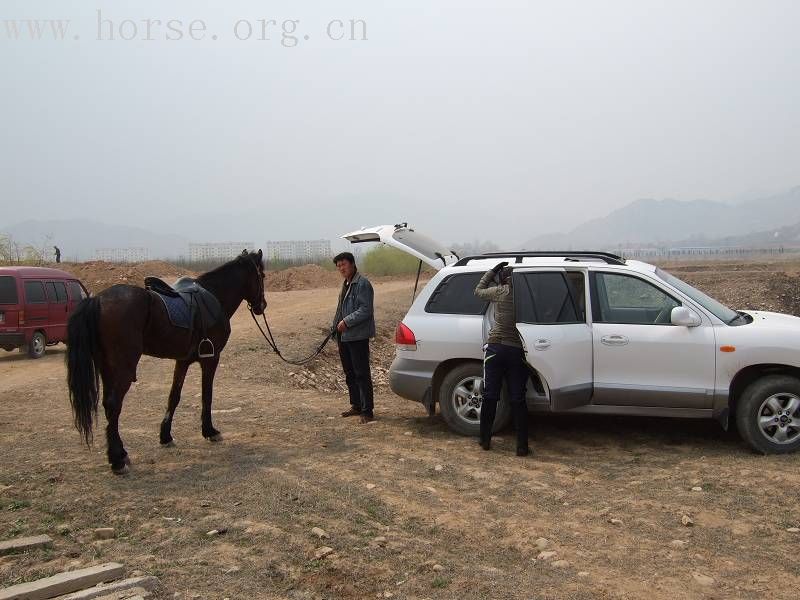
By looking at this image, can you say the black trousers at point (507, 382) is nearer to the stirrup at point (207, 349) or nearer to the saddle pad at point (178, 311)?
the stirrup at point (207, 349)

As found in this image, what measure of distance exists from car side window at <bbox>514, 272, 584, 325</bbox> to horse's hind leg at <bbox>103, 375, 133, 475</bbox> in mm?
3803

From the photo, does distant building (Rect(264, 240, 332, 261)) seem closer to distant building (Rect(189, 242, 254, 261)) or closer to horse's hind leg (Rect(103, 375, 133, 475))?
distant building (Rect(189, 242, 254, 261))

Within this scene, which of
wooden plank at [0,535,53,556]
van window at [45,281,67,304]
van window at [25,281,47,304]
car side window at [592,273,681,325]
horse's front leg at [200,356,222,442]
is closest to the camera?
wooden plank at [0,535,53,556]

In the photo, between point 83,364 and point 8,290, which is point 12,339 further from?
point 83,364

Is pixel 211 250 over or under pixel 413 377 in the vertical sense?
over

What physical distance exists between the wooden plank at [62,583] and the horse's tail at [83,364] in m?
2.23

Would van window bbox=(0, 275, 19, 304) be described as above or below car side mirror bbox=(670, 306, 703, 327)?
above

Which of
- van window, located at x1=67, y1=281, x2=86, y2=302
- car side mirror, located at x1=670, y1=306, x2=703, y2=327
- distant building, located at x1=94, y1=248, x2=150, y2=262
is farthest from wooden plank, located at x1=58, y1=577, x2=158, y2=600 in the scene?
distant building, located at x1=94, y1=248, x2=150, y2=262

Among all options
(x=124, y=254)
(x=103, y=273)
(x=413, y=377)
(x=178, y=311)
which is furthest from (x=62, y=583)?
(x=124, y=254)

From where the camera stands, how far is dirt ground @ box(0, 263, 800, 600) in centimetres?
441

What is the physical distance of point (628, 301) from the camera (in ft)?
25.2

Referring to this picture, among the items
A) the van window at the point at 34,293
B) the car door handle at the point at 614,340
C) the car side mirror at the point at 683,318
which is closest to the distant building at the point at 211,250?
the van window at the point at 34,293

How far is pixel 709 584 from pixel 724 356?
10.3ft

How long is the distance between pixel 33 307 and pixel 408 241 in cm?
1022
